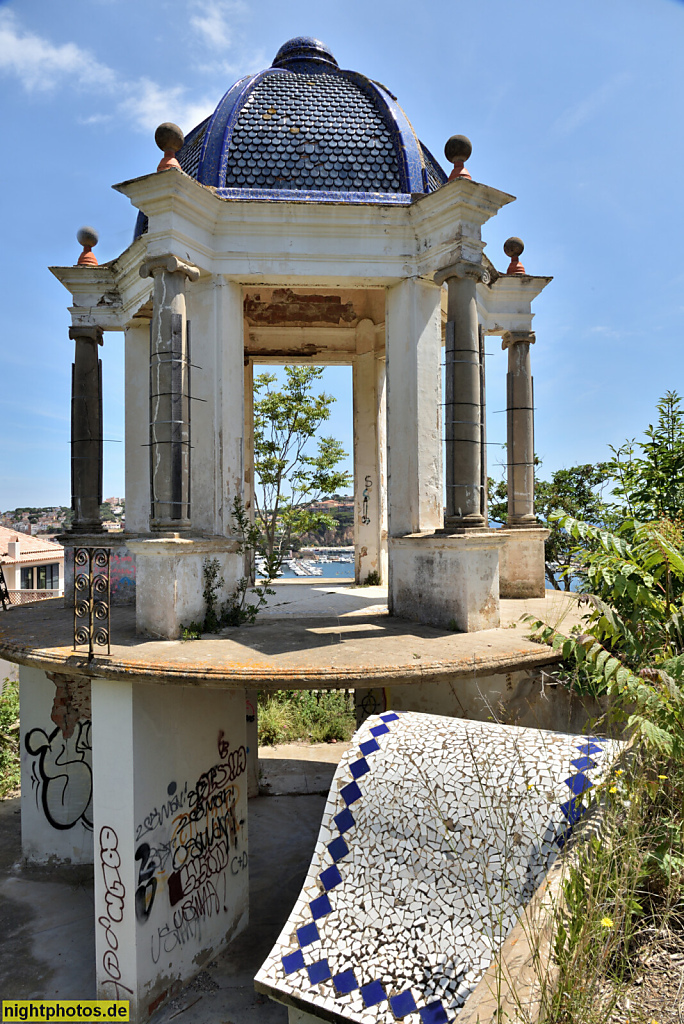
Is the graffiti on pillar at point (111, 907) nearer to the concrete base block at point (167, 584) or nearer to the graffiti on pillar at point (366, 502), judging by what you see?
the concrete base block at point (167, 584)

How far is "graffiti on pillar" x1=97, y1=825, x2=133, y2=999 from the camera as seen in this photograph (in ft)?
21.9

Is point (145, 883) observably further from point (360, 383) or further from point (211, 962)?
point (360, 383)

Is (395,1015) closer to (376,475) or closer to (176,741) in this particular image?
(176,741)

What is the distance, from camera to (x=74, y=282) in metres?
11.2

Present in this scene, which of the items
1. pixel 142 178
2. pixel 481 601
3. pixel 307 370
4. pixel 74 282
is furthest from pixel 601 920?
pixel 307 370

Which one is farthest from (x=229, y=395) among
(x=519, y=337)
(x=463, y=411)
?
(x=519, y=337)

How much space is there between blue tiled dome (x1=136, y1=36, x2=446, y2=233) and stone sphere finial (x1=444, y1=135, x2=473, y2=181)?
1053 millimetres

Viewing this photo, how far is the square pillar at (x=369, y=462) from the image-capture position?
547 inches

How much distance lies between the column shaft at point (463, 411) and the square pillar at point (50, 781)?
282 inches

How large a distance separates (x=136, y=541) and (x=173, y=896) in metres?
4.19

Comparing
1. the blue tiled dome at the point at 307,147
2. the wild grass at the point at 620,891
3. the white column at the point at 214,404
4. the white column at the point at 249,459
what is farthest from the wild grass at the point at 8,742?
the wild grass at the point at 620,891

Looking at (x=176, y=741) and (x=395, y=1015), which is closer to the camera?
(x=395, y=1015)

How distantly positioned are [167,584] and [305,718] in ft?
35.3

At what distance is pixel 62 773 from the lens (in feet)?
33.9
